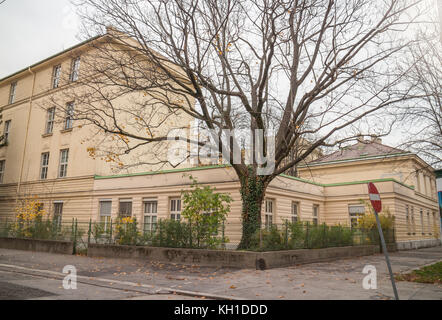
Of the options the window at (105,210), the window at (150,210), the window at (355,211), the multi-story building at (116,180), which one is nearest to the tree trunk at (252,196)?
the multi-story building at (116,180)

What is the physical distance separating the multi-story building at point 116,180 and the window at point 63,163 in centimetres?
8

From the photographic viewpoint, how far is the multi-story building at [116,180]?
66.9ft

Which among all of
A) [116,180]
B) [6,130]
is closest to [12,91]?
[6,130]

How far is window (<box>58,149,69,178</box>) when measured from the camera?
25953 millimetres

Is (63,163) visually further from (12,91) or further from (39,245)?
(12,91)

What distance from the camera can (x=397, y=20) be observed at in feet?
43.9

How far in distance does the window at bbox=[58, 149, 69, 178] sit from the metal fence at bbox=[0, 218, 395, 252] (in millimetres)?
8197

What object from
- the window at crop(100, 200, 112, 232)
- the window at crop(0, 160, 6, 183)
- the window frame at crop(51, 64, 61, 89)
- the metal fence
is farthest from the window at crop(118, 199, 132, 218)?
the window at crop(0, 160, 6, 183)

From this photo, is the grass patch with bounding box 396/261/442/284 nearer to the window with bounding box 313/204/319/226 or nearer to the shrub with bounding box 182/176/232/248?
the shrub with bounding box 182/176/232/248

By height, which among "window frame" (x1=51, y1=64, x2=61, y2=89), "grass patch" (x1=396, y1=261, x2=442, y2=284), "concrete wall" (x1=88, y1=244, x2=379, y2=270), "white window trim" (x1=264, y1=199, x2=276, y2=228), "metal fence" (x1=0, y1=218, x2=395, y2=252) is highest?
"window frame" (x1=51, y1=64, x2=61, y2=89)

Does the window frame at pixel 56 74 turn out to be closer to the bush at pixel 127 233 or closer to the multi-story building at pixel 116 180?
the multi-story building at pixel 116 180

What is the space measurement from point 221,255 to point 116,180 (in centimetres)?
1308

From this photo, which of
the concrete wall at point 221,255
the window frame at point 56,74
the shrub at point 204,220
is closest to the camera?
the concrete wall at point 221,255
